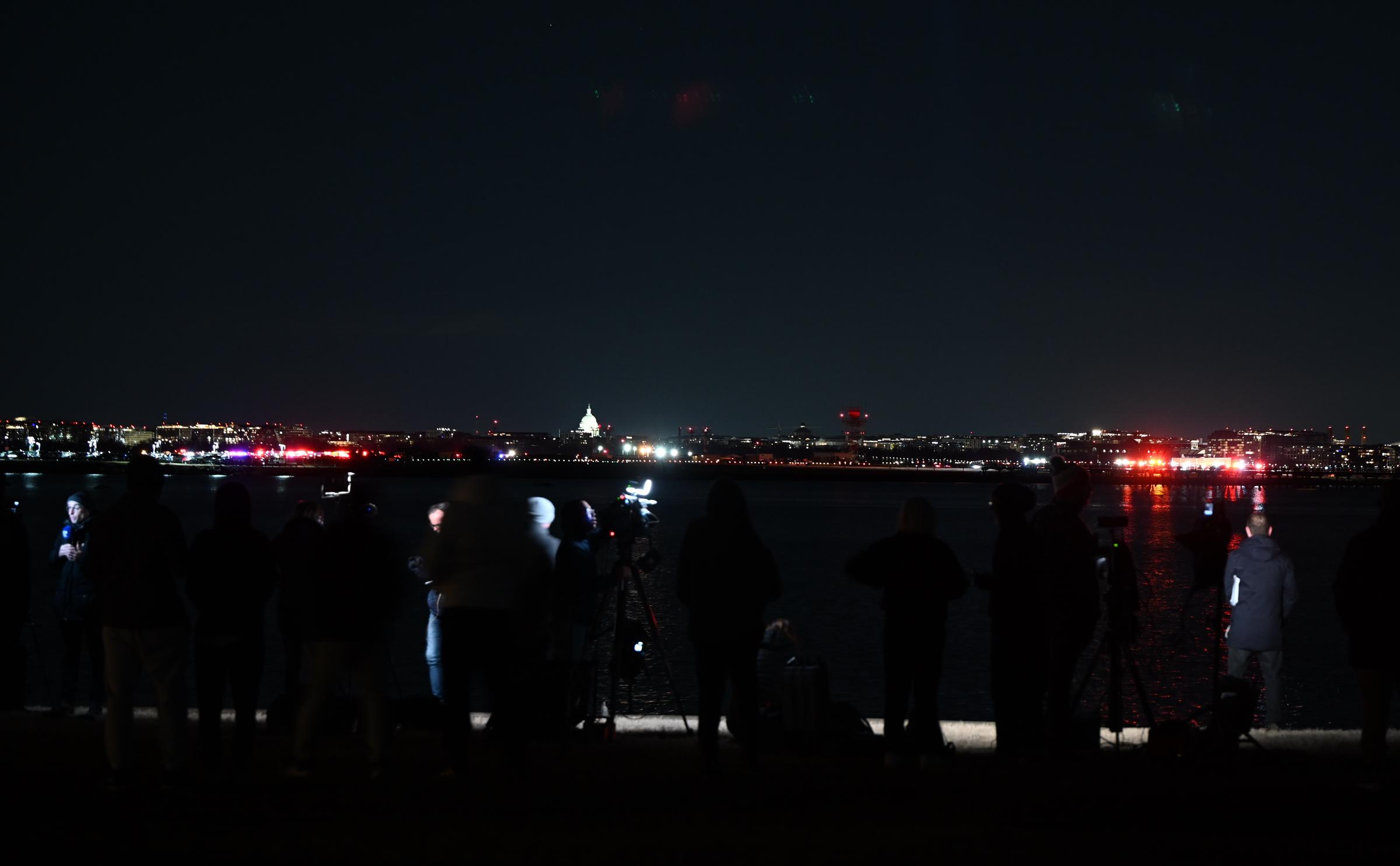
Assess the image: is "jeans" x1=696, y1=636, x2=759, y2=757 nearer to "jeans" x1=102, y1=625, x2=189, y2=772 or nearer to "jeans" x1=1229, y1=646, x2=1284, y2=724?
"jeans" x1=102, y1=625, x2=189, y2=772

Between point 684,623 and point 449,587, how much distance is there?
42.5 feet

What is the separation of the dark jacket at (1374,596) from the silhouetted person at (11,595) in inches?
282

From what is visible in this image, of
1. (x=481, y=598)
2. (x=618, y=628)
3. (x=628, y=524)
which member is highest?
(x=628, y=524)

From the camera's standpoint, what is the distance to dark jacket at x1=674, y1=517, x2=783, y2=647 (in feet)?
21.2

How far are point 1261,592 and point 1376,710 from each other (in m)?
2.36

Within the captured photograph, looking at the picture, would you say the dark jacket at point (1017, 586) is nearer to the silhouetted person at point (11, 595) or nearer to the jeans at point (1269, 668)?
the jeans at point (1269, 668)

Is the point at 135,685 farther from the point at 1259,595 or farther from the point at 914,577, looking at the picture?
the point at 1259,595

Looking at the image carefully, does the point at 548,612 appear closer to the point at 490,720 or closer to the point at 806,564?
the point at 490,720

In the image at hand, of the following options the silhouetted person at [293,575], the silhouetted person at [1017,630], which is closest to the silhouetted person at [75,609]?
the silhouetted person at [293,575]

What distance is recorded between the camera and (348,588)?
6242 mm

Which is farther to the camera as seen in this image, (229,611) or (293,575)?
(293,575)

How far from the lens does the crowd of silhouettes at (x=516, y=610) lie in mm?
6137

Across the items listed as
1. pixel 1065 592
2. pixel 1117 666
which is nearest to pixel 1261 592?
pixel 1117 666

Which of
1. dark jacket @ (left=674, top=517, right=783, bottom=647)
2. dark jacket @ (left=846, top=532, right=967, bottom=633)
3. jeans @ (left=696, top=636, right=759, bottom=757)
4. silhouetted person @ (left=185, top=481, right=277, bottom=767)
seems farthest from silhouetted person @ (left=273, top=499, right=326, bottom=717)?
dark jacket @ (left=846, top=532, right=967, bottom=633)
